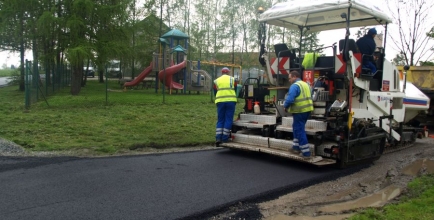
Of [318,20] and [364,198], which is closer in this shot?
[364,198]

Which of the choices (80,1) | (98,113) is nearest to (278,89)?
(98,113)

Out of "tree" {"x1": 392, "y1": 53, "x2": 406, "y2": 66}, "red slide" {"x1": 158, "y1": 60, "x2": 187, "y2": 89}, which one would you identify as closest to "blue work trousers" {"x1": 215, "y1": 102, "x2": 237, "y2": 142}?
"red slide" {"x1": 158, "y1": 60, "x2": 187, "y2": 89}

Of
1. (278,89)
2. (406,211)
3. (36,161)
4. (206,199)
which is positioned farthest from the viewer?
(278,89)

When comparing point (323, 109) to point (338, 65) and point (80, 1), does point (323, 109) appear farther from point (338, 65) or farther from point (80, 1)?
point (80, 1)

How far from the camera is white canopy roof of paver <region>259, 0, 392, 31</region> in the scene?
262 inches

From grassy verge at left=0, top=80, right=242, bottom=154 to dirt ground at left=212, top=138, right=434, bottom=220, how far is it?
147 inches

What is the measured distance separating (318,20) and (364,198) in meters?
4.14

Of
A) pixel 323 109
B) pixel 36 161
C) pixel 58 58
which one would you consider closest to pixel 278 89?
pixel 323 109

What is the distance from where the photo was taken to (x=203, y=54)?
3628cm

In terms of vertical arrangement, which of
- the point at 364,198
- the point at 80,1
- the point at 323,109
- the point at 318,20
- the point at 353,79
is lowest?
the point at 364,198

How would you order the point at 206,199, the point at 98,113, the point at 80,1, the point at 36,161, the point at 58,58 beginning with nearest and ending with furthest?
the point at 206,199, the point at 36,161, the point at 98,113, the point at 80,1, the point at 58,58

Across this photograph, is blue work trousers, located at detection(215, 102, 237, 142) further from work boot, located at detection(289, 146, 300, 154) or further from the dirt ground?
the dirt ground

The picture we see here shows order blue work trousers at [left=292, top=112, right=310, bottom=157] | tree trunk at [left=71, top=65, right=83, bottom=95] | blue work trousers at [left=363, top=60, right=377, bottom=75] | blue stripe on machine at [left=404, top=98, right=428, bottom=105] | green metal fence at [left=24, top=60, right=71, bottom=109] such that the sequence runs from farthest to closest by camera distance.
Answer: tree trunk at [left=71, top=65, right=83, bottom=95]
green metal fence at [left=24, top=60, right=71, bottom=109]
blue stripe on machine at [left=404, top=98, right=428, bottom=105]
blue work trousers at [left=363, top=60, right=377, bottom=75]
blue work trousers at [left=292, top=112, right=310, bottom=157]

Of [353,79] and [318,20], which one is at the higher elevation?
[318,20]
